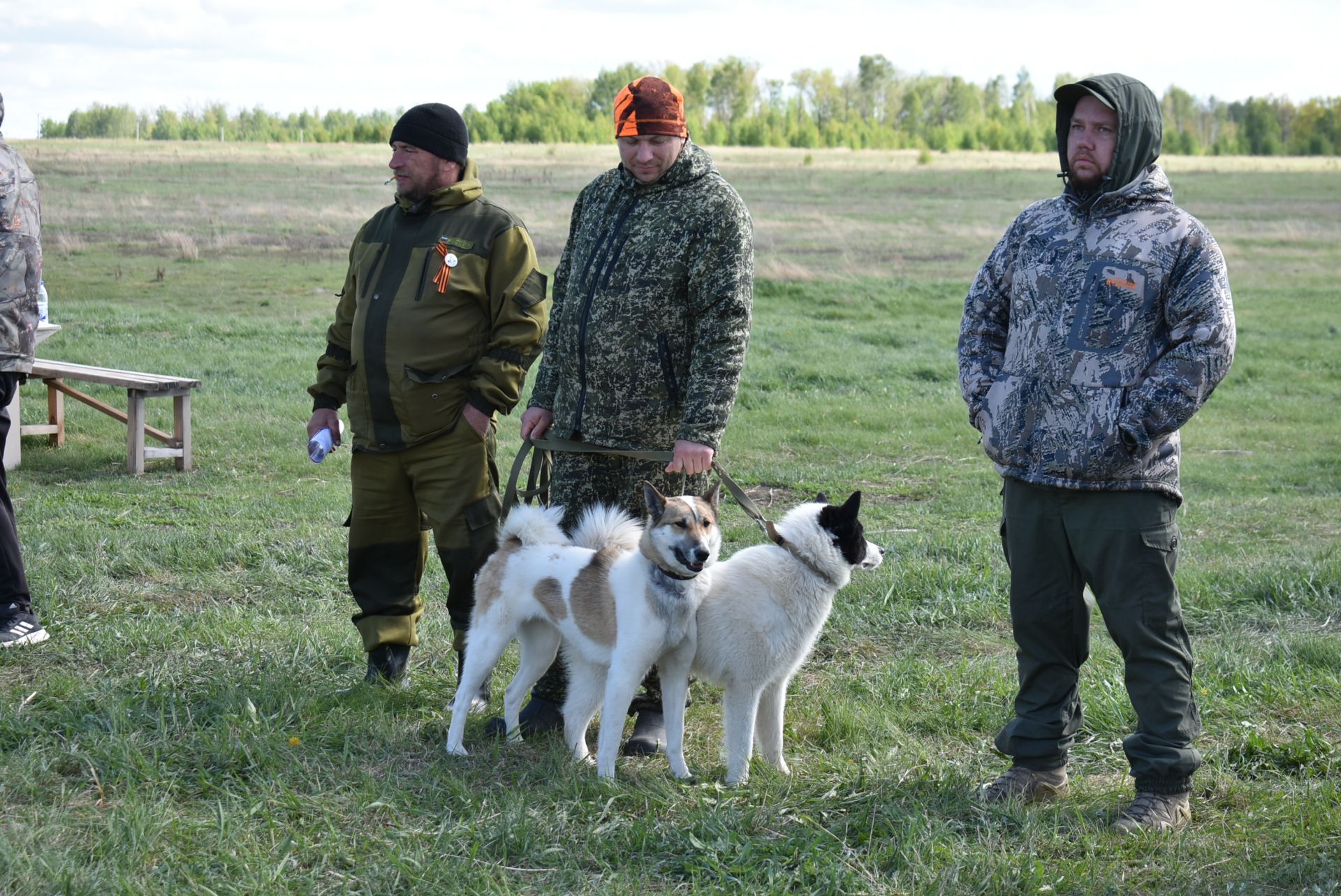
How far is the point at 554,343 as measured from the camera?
4.39 m

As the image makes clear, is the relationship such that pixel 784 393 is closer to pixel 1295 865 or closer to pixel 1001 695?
pixel 1001 695

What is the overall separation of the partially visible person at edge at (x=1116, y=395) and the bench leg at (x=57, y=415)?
8044mm

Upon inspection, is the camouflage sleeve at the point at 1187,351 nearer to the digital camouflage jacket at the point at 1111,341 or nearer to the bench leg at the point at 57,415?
the digital camouflage jacket at the point at 1111,341

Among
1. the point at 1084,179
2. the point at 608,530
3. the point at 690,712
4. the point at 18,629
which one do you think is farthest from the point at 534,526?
the point at 18,629

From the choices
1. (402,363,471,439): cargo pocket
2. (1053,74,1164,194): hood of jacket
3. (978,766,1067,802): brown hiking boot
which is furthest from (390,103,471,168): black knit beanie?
(978,766,1067,802): brown hiking boot

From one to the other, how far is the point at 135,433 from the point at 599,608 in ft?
19.9

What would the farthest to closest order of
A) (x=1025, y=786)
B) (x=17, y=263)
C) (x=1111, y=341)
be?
(x=17, y=263)
(x=1025, y=786)
(x=1111, y=341)

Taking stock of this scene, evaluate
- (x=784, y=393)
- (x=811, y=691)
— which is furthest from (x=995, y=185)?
(x=811, y=691)

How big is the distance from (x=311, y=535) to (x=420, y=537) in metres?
2.34

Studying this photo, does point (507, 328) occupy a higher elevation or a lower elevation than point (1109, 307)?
lower

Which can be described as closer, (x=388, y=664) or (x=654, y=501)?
(x=654, y=501)

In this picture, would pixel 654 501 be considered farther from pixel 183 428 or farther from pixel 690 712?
pixel 183 428

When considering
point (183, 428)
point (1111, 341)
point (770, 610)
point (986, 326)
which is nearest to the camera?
point (1111, 341)

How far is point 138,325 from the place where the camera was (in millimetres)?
14156
